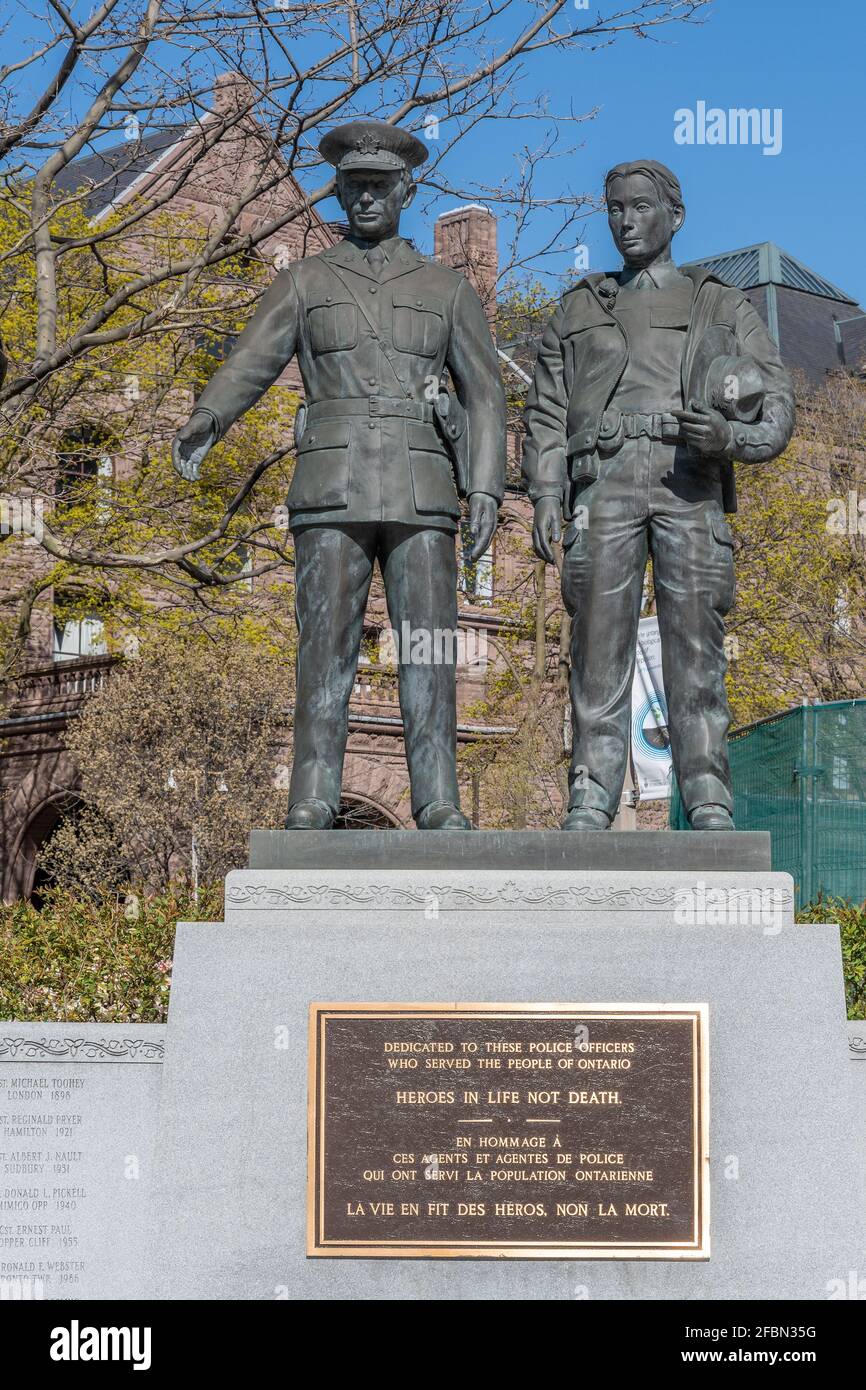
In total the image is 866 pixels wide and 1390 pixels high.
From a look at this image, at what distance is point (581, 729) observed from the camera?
7727mm

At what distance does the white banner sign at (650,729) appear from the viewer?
16812mm

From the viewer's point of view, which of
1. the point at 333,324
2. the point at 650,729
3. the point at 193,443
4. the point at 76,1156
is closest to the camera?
the point at 76,1156

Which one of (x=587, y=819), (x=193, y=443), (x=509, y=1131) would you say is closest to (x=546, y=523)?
(x=587, y=819)

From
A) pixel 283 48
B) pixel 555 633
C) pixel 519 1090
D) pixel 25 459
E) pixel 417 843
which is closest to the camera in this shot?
pixel 519 1090

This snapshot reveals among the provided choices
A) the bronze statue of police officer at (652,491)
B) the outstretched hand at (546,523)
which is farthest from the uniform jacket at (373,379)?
the bronze statue of police officer at (652,491)

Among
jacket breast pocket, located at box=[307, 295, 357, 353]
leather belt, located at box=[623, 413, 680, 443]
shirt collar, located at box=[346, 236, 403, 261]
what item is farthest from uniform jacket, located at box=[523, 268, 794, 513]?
jacket breast pocket, located at box=[307, 295, 357, 353]

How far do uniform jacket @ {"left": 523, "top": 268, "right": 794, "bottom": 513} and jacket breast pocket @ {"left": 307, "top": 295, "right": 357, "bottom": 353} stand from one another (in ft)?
2.76

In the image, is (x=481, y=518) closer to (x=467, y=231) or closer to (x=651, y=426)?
(x=651, y=426)

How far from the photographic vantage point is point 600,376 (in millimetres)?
7848

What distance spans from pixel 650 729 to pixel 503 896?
11.2 m

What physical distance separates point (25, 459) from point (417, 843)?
9.18m

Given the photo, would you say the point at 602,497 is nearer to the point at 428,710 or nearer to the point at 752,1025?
the point at 428,710

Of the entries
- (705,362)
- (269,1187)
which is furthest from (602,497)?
(269,1187)
